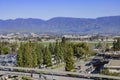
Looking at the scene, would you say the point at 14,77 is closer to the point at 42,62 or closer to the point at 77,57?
the point at 42,62

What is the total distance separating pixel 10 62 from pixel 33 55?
→ 8.39m

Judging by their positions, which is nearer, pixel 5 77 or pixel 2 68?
pixel 5 77

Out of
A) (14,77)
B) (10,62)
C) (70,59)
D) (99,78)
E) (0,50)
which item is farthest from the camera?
(0,50)

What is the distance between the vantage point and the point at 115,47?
54.0 metres

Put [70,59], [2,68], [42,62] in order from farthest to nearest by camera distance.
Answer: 1. [42,62]
2. [2,68]
3. [70,59]

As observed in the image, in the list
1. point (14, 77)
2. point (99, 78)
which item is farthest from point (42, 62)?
point (99, 78)

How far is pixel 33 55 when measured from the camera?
35.6m

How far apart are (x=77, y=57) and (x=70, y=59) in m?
17.2

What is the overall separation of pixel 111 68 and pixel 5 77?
33.9 feet

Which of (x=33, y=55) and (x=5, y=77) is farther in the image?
(x=33, y=55)

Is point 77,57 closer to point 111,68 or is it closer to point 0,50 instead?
point 0,50

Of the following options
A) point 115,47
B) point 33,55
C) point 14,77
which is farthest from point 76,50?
point 14,77

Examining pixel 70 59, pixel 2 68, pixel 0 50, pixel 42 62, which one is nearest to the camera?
pixel 70 59

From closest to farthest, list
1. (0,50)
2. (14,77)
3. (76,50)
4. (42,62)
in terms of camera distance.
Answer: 1. (14,77)
2. (42,62)
3. (76,50)
4. (0,50)
